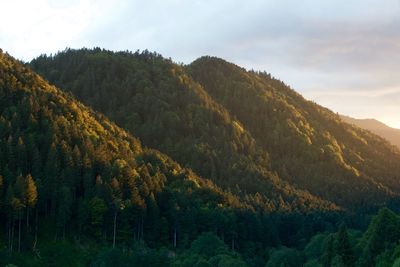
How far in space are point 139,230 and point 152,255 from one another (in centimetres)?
3083

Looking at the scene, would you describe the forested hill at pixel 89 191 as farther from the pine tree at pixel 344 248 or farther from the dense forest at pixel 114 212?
the pine tree at pixel 344 248

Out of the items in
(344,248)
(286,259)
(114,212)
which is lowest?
(286,259)

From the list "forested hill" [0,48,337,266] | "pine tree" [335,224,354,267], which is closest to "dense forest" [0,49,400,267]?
"pine tree" [335,224,354,267]

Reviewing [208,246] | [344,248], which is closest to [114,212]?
[208,246]

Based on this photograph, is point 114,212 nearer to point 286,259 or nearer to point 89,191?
point 89,191

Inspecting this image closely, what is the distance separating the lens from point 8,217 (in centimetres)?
12406

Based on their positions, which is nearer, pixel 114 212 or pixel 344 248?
pixel 344 248

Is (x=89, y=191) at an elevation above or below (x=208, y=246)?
above

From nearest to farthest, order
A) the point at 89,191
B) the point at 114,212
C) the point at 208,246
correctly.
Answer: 1. the point at 208,246
2. the point at 114,212
3. the point at 89,191

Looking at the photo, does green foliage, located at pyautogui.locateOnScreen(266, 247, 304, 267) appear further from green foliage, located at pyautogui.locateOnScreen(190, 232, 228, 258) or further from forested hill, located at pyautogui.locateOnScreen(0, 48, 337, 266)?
forested hill, located at pyautogui.locateOnScreen(0, 48, 337, 266)

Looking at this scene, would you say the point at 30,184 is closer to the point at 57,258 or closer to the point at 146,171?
the point at 57,258

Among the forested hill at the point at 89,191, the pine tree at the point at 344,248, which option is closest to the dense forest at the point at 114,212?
the pine tree at the point at 344,248

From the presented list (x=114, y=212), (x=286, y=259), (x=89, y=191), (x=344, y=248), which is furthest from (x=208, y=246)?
(x=344, y=248)

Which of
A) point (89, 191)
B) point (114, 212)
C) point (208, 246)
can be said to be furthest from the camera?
point (89, 191)
